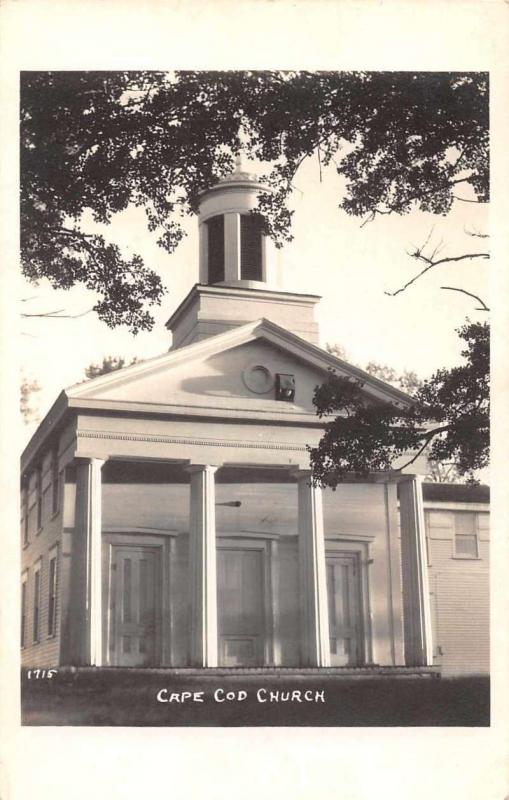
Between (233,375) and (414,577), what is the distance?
2032 mm

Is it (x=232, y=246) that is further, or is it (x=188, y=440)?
(x=232, y=246)

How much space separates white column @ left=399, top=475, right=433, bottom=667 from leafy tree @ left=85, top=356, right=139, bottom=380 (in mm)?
2184

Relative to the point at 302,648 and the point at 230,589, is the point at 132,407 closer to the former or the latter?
the point at 230,589

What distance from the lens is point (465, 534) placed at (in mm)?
8734

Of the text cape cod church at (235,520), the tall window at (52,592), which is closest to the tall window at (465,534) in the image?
the text cape cod church at (235,520)

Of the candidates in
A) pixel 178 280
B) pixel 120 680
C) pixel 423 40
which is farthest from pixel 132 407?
pixel 423 40

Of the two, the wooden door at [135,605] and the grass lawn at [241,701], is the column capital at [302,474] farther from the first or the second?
the grass lawn at [241,701]

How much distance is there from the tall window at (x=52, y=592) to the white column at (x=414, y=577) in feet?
8.30

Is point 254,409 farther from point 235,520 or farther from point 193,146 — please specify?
point 193,146

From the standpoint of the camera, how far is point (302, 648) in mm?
8844

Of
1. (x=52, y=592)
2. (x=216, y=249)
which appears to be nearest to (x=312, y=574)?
(x=52, y=592)
